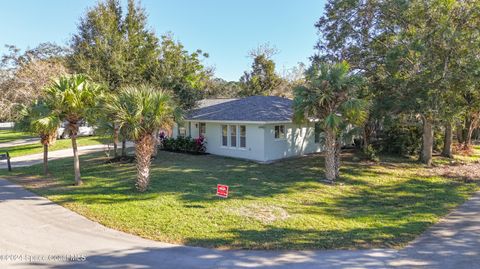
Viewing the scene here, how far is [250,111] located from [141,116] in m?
9.42

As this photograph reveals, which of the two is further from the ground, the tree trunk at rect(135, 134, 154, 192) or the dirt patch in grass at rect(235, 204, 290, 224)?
the tree trunk at rect(135, 134, 154, 192)

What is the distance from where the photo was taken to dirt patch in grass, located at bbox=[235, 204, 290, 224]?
9023 millimetres

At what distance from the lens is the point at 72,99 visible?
39.4 feet

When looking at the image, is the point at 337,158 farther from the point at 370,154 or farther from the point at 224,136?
the point at 224,136

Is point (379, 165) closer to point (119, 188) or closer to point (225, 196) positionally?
point (225, 196)

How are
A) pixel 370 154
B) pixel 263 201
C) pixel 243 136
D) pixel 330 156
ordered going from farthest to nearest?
pixel 243 136, pixel 370 154, pixel 330 156, pixel 263 201

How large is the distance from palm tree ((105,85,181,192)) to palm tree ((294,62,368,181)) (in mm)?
5495

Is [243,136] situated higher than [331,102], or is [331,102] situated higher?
[331,102]

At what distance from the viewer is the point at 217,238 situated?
7598mm

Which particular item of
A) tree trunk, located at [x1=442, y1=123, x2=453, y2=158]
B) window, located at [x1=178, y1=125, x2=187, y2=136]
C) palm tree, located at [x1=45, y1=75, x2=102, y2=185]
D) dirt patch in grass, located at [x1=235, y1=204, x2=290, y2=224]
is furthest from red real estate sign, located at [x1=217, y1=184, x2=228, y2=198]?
tree trunk, located at [x1=442, y1=123, x2=453, y2=158]

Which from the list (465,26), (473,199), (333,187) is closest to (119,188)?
(333,187)

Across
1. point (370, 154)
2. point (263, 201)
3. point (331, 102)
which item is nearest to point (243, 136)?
point (331, 102)

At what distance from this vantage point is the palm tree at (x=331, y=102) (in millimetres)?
13000

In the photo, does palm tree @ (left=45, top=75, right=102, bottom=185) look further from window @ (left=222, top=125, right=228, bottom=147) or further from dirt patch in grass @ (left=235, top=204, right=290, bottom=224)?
window @ (left=222, top=125, right=228, bottom=147)
